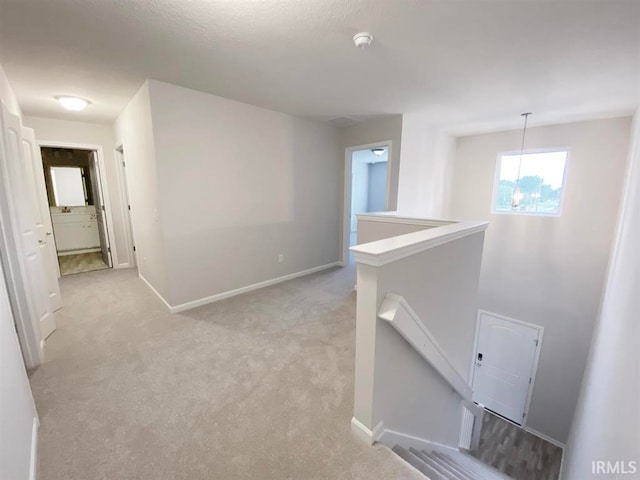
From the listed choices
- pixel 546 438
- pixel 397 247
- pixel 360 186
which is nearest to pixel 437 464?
pixel 397 247

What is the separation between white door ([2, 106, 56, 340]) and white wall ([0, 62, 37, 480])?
969 millimetres

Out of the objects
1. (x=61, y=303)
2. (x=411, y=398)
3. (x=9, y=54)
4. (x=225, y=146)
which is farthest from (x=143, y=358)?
(x=9, y=54)

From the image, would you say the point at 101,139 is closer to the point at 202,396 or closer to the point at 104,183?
the point at 104,183

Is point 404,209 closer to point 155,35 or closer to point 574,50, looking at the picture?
point 574,50

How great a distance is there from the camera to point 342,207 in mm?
4820

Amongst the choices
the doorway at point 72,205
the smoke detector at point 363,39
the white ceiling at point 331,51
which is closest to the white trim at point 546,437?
the white ceiling at point 331,51

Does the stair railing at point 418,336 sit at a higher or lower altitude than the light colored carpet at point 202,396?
higher

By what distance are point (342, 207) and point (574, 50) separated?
3281 mm

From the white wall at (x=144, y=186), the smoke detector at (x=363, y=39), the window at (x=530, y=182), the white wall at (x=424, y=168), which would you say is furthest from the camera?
the window at (x=530, y=182)

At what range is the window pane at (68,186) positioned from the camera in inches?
222

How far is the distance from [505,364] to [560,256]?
7.11 feet

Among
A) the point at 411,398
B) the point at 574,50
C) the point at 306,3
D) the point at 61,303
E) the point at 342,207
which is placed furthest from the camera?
the point at 342,207

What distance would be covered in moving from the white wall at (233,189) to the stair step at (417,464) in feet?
8.29

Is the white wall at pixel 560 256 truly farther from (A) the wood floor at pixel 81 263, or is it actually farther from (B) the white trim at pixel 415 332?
(A) the wood floor at pixel 81 263
